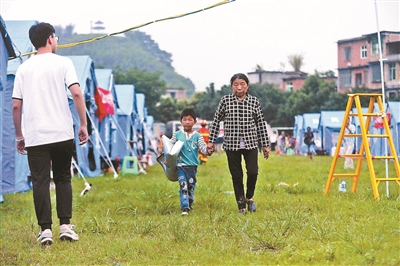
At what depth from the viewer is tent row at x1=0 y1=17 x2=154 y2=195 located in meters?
11.2

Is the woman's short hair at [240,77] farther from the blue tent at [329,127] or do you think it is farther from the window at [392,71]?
A: the blue tent at [329,127]

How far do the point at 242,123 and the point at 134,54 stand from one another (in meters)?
138

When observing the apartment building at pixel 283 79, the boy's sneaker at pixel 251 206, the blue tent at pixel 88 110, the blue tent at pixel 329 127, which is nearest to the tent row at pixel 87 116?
the blue tent at pixel 88 110

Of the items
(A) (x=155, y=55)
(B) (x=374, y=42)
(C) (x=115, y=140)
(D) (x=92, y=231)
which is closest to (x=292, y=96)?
(C) (x=115, y=140)

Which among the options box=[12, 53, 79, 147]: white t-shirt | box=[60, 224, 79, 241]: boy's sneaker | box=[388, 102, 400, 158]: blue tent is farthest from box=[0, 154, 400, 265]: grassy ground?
box=[388, 102, 400, 158]: blue tent

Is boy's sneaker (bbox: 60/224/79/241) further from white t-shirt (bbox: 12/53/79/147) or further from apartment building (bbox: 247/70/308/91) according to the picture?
apartment building (bbox: 247/70/308/91)

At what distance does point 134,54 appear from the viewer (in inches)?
5664

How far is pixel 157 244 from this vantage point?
5.42 metres

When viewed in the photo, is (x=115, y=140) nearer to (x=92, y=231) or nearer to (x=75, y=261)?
(x=92, y=231)

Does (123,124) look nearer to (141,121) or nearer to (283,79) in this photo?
(141,121)

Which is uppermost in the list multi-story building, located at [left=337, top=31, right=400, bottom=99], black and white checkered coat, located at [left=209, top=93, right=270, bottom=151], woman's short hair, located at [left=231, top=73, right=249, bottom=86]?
multi-story building, located at [left=337, top=31, right=400, bottom=99]

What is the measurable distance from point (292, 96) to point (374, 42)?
144 feet

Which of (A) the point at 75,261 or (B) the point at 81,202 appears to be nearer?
(A) the point at 75,261

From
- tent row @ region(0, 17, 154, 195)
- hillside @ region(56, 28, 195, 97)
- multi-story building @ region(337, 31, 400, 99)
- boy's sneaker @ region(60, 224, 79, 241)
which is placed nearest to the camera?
boy's sneaker @ region(60, 224, 79, 241)
